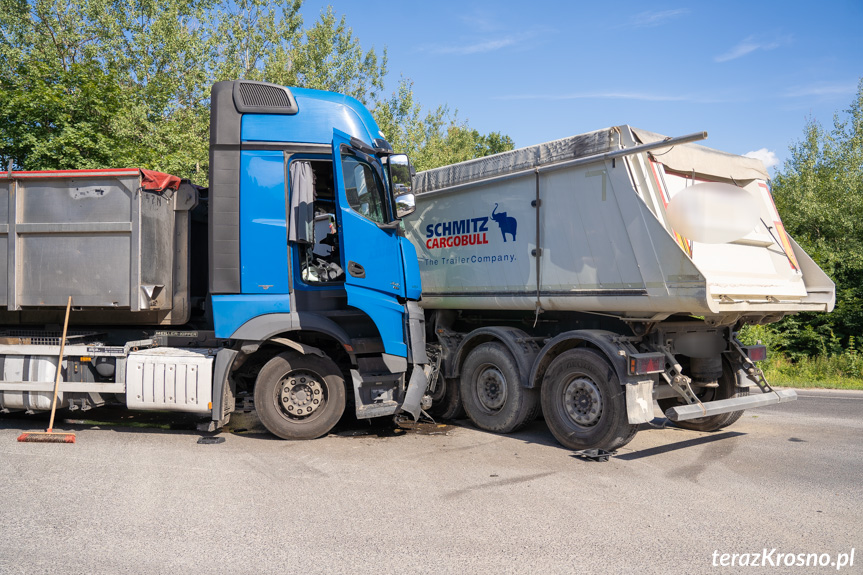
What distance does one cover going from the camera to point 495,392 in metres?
7.69

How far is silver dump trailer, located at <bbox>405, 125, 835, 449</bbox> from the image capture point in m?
6.23

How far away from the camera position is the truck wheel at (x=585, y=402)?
6.36 metres

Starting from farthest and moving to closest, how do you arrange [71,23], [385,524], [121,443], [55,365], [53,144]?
[71,23]
[53,144]
[55,365]
[121,443]
[385,524]

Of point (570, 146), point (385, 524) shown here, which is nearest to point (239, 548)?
point (385, 524)

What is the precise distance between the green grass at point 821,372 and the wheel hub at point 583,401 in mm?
8569

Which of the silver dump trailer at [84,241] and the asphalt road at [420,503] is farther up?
the silver dump trailer at [84,241]

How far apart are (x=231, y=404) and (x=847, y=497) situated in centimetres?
594

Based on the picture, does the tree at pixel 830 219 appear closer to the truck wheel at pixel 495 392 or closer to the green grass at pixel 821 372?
the green grass at pixel 821 372

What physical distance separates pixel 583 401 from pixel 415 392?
5.98 ft

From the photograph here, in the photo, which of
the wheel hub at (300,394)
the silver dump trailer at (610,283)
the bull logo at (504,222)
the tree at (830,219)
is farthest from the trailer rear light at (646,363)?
the tree at (830,219)

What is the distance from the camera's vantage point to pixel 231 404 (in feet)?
23.5

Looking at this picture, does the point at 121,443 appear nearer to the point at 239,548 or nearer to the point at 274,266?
the point at 274,266

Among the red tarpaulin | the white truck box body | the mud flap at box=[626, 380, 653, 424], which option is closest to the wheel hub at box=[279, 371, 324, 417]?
the white truck box body

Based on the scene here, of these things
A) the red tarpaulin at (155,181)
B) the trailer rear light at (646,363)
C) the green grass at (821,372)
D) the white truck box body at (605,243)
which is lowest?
the green grass at (821,372)
